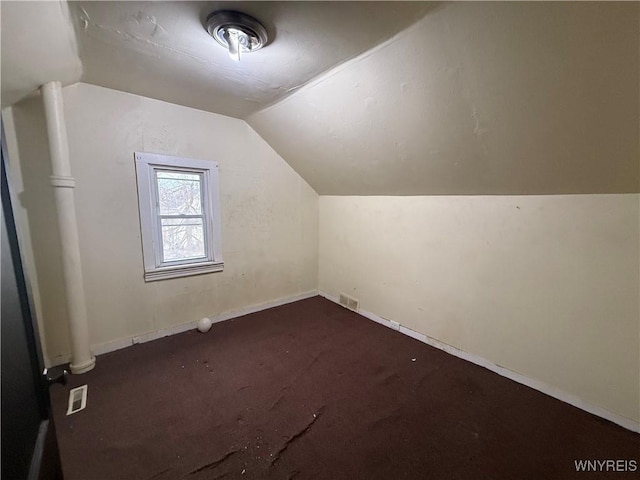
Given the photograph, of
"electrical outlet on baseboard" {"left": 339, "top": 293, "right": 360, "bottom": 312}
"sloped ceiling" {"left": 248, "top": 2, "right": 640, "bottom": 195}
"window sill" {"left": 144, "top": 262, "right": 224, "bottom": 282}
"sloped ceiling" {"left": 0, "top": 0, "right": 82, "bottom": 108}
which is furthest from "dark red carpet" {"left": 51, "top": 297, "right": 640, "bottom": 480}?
"sloped ceiling" {"left": 0, "top": 0, "right": 82, "bottom": 108}

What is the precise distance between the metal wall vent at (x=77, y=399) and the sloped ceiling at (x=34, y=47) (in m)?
1.83

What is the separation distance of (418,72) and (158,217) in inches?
91.9

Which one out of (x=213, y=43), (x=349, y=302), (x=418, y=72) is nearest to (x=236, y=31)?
(x=213, y=43)

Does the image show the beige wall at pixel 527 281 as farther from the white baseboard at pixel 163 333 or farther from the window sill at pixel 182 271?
the window sill at pixel 182 271

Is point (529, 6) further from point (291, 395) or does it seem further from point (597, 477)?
point (291, 395)

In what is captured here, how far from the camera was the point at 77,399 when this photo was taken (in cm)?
176

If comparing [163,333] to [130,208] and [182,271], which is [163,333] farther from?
[130,208]

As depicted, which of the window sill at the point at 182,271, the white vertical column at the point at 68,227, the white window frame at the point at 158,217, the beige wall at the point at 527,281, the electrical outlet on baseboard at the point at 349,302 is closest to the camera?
the beige wall at the point at 527,281

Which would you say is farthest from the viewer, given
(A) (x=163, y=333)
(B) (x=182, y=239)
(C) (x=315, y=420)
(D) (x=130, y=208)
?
(B) (x=182, y=239)

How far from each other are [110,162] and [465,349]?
130 inches

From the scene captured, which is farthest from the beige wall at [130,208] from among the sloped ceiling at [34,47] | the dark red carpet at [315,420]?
the dark red carpet at [315,420]

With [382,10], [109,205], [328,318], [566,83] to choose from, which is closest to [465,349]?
[328,318]

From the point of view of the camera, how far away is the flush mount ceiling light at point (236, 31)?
1.27m

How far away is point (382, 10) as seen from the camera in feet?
3.98
